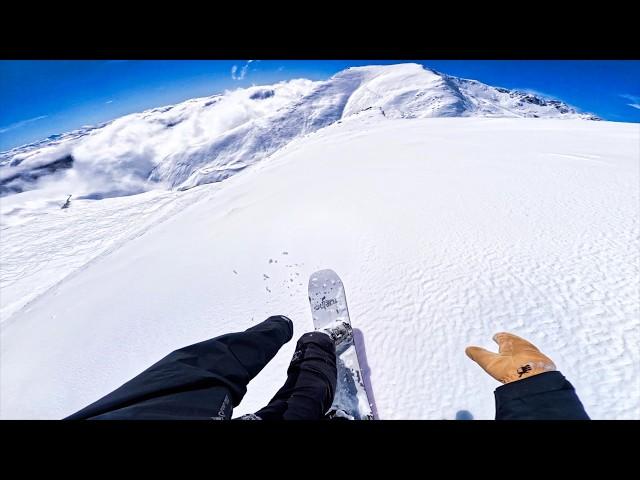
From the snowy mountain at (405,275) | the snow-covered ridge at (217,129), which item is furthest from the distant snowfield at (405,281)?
the snow-covered ridge at (217,129)

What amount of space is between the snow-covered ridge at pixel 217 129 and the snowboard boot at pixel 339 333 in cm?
8461

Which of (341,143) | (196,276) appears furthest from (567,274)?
(341,143)

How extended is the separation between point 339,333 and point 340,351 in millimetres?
145

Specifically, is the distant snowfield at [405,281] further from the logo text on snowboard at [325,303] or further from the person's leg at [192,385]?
the person's leg at [192,385]

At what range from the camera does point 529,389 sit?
1344 millimetres

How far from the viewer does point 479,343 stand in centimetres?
221

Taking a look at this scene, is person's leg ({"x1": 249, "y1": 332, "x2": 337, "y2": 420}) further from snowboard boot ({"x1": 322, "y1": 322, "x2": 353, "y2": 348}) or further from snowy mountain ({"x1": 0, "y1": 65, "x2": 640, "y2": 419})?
snowy mountain ({"x1": 0, "y1": 65, "x2": 640, "y2": 419})

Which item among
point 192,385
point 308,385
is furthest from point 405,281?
point 192,385

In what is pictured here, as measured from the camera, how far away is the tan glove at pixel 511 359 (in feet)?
5.38

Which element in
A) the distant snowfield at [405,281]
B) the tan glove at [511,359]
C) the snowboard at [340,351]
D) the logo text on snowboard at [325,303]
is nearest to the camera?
the tan glove at [511,359]
